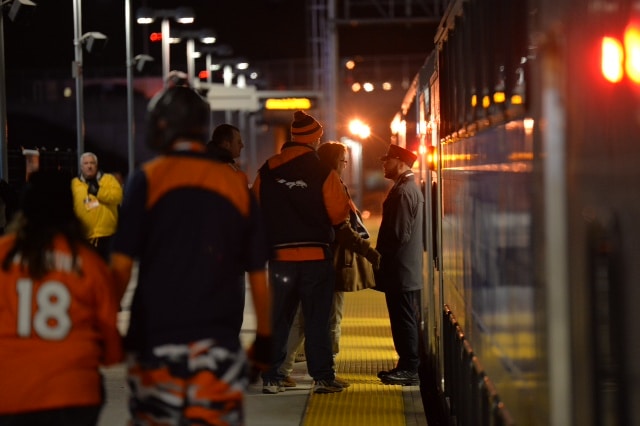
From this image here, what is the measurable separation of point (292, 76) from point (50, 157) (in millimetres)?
58864

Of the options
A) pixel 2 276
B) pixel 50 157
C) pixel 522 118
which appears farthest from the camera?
pixel 50 157

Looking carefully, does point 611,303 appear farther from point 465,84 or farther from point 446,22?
point 446,22

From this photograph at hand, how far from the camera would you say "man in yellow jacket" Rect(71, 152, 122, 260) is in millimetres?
14555

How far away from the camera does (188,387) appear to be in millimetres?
4395

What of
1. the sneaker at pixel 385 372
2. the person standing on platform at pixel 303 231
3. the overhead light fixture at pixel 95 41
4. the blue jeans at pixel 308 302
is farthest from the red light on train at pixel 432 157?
the overhead light fixture at pixel 95 41

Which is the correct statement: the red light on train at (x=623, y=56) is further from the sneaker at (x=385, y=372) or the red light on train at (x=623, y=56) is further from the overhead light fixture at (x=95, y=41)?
the overhead light fixture at (x=95, y=41)

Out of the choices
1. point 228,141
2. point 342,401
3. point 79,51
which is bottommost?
point 342,401

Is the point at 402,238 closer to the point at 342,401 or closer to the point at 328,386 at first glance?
the point at 328,386

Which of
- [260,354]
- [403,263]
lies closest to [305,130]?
[403,263]

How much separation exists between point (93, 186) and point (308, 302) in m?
5.74

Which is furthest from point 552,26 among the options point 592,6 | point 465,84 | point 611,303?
point 465,84

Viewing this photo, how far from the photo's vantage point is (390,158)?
10.8 m

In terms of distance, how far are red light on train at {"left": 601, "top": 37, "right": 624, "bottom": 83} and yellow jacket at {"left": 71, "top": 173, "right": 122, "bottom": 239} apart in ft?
38.1

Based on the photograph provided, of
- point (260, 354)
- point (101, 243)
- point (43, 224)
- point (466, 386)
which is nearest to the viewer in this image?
point (43, 224)
